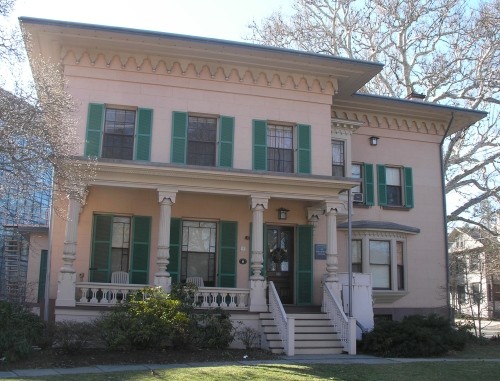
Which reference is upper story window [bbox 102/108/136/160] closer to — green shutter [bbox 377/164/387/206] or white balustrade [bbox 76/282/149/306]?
white balustrade [bbox 76/282/149/306]

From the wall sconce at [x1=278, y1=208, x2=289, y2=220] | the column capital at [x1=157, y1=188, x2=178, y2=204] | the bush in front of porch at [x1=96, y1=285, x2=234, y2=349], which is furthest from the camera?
the wall sconce at [x1=278, y1=208, x2=289, y2=220]

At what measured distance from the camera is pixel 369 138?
63.6 ft

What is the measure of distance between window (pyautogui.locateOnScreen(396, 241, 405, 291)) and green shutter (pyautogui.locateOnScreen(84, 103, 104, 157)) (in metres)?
10.4

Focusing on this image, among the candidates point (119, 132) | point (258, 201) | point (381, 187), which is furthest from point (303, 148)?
point (119, 132)

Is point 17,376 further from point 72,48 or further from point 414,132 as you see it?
point 414,132

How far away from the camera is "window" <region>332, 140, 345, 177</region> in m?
18.3

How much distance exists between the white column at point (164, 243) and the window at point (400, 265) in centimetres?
843

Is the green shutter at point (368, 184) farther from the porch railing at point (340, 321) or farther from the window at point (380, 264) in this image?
the porch railing at point (340, 321)

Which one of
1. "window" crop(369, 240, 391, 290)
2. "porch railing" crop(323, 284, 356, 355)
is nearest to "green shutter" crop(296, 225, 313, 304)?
"porch railing" crop(323, 284, 356, 355)

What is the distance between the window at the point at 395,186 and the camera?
62.8 ft

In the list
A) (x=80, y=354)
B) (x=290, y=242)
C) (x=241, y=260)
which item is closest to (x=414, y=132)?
(x=290, y=242)

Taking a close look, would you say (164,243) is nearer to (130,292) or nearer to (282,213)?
(130,292)

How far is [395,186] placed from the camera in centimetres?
1961

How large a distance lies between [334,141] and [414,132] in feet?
11.6
